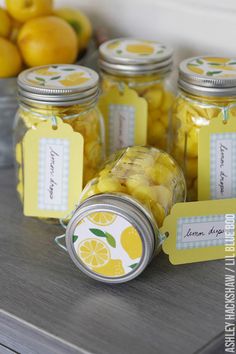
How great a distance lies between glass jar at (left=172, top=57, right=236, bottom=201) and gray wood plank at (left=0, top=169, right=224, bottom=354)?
0.15 m

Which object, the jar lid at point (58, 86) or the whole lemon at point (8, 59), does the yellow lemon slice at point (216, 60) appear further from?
the whole lemon at point (8, 59)

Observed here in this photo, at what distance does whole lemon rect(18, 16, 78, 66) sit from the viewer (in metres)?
1.00

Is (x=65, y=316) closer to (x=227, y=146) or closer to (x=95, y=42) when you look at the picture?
(x=227, y=146)

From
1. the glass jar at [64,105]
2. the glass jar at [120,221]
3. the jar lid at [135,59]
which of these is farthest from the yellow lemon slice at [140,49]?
the glass jar at [120,221]

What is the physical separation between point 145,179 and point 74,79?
18 centimetres

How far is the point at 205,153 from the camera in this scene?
89cm

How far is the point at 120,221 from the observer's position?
767mm

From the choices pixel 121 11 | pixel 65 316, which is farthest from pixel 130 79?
pixel 65 316

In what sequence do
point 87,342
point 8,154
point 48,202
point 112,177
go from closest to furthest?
1. point 87,342
2. point 112,177
3. point 48,202
4. point 8,154

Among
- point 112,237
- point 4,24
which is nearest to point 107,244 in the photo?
point 112,237

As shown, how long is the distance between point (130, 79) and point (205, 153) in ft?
0.56

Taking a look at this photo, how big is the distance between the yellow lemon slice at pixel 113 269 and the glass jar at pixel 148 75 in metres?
0.27

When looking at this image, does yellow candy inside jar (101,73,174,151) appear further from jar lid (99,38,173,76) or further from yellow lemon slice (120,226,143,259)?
yellow lemon slice (120,226,143,259)

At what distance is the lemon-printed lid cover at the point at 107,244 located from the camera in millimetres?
770
